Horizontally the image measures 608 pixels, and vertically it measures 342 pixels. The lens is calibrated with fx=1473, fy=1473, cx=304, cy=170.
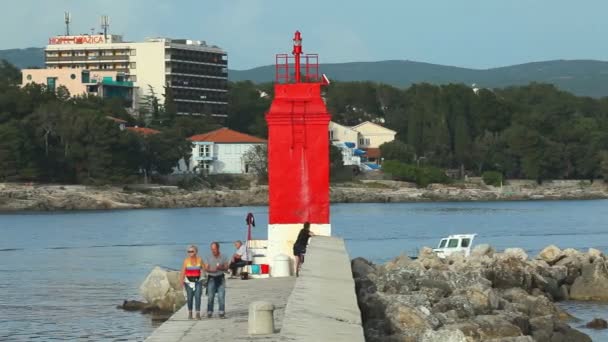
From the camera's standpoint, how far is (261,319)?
13984mm

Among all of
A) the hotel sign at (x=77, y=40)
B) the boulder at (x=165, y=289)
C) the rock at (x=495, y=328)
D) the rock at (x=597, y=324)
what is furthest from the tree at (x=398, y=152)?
the rock at (x=495, y=328)

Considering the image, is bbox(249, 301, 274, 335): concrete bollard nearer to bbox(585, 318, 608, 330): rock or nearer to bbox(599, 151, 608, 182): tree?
bbox(585, 318, 608, 330): rock

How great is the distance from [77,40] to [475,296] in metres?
155

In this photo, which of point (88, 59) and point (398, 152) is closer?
point (398, 152)

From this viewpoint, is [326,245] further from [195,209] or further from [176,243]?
[195,209]

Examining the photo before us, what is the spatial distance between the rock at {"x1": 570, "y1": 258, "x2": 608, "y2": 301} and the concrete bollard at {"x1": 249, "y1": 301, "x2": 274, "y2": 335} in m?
15.0

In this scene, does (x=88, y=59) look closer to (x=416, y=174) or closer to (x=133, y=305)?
(x=416, y=174)

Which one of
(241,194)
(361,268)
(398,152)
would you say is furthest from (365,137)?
(361,268)

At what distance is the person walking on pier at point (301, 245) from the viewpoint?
20.4 m

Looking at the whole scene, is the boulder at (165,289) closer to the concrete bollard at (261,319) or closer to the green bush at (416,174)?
the concrete bollard at (261,319)

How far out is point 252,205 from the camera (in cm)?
11325

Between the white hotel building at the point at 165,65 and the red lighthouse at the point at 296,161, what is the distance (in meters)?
133

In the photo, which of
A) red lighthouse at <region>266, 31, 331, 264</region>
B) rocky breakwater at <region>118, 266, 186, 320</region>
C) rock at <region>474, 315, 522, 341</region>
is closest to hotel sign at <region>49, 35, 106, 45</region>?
rocky breakwater at <region>118, 266, 186, 320</region>

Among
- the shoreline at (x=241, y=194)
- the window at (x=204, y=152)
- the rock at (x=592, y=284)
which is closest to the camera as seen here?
the rock at (x=592, y=284)
